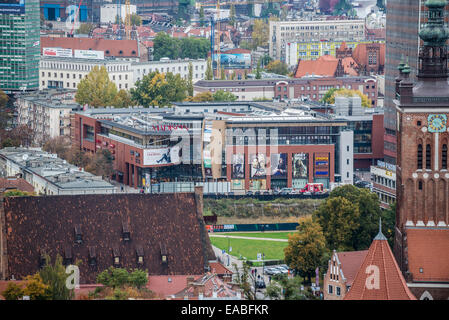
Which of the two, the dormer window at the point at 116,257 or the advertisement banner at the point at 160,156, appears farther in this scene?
the advertisement banner at the point at 160,156

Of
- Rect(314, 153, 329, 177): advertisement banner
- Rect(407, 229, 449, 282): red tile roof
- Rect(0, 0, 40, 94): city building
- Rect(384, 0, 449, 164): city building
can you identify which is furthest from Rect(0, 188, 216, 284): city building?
Rect(0, 0, 40, 94): city building

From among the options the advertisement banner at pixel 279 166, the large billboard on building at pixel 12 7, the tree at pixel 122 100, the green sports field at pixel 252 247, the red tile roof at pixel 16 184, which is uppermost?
the large billboard on building at pixel 12 7

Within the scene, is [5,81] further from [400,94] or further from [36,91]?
[400,94]

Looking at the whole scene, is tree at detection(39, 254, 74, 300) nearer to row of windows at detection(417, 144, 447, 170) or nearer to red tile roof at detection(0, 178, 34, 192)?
row of windows at detection(417, 144, 447, 170)

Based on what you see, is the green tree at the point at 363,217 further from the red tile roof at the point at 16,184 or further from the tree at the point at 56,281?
the red tile roof at the point at 16,184

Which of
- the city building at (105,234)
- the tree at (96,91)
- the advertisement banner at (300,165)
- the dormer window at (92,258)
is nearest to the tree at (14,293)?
the city building at (105,234)
